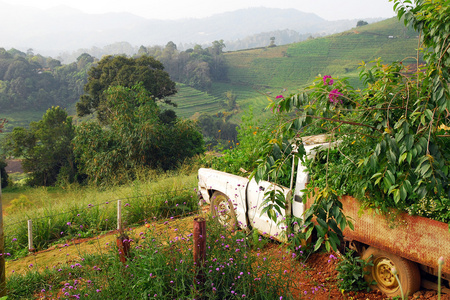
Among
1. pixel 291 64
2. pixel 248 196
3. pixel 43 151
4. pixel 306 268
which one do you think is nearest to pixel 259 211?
pixel 248 196

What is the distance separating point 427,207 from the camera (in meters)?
3.57

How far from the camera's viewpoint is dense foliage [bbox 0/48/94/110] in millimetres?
62406

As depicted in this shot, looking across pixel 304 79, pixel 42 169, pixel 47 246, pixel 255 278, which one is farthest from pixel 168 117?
pixel 304 79

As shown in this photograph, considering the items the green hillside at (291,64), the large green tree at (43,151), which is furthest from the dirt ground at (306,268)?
the green hillside at (291,64)

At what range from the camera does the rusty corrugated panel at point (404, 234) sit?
11.4 ft

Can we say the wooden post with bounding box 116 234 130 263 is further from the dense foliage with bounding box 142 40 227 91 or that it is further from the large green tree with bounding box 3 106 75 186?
the dense foliage with bounding box 142 40 227 91

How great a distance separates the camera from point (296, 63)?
8069cm

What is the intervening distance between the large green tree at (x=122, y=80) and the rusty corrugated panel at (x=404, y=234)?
22.9 meters

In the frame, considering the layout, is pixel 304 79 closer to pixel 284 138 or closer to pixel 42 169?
pixel 42 169

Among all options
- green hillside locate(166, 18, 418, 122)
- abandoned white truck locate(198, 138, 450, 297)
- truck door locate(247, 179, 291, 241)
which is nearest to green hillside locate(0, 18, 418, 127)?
green hillside locate(166, 18, 418, 122)

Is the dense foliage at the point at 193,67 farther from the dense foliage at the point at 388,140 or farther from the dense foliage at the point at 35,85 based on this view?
the dense foliage at the point at 388,140

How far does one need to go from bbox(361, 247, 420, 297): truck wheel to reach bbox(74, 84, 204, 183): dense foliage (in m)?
12.9

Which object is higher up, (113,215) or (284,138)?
(284,138)

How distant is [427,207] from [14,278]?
525 centimetres
